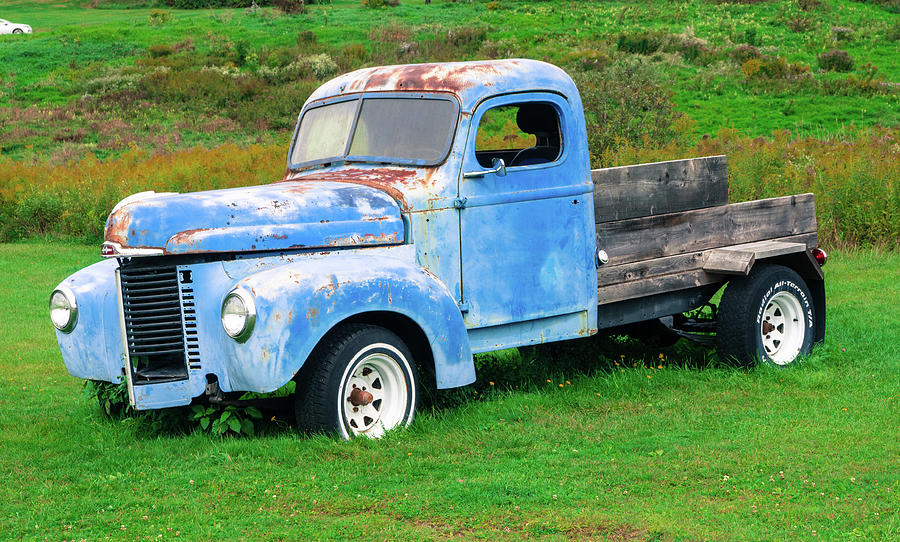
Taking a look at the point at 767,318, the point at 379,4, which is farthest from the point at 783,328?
the point at 379,4

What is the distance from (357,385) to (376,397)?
0.59ft

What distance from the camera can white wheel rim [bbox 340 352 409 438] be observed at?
5.69 m

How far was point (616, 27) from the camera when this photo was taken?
41.4 meters

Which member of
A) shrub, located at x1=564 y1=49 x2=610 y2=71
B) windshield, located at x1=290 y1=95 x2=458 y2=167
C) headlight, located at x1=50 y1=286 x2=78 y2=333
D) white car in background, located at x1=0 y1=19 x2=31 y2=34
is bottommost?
headlight, located at x1=50 y1=286 x2=78 y2=333

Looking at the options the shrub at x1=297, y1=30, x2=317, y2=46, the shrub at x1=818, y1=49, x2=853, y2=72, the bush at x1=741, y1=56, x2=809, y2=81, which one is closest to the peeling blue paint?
the bush at x1=741, y1=56, x2=809, y2=81

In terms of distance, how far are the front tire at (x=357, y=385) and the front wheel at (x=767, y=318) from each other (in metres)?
2.66

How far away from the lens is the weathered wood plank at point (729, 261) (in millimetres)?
7227

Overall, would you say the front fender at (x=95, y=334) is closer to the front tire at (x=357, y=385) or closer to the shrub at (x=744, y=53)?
the front tire at (x=357, y=385)

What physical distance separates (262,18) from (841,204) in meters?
38.0

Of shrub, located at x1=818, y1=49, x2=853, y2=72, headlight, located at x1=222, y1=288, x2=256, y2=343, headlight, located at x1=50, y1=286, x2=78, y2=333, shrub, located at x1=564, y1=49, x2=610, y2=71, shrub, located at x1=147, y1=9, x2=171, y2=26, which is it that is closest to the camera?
headlight, located at x1=222, y1=288, x2=256, y2=343

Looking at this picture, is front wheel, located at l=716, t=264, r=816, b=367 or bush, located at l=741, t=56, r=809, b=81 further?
bush, located at l=741, t=56, r=809, b=81

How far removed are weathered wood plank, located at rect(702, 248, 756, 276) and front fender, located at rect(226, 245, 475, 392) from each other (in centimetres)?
237

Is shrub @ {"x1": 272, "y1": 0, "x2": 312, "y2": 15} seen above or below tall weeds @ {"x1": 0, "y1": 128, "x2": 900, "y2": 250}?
above

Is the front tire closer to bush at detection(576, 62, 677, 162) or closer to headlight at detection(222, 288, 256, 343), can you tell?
headlight at detection(222, 288, 256, 343)
